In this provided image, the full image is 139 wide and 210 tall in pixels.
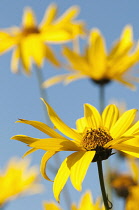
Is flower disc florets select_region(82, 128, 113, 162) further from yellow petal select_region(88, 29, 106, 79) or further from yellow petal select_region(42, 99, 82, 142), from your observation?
yellow petal select_region(88, 29, 106, 79)

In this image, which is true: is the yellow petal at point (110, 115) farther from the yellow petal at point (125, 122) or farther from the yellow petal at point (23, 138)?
the yellow petal at point (23, 138)

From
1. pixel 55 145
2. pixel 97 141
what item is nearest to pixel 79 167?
pixel 55 145

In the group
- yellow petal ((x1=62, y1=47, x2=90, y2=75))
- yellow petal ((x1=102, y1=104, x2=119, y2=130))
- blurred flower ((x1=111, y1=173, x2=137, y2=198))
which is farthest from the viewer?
blurred flower ((x1=111, y1=173, x2=137, y2=198))

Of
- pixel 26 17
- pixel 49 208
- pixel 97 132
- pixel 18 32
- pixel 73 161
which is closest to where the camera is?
pixel 73 161

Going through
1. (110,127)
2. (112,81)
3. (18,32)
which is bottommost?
(110,127)

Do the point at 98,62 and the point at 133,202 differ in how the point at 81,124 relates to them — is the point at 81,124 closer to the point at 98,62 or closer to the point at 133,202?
the point at 133,202

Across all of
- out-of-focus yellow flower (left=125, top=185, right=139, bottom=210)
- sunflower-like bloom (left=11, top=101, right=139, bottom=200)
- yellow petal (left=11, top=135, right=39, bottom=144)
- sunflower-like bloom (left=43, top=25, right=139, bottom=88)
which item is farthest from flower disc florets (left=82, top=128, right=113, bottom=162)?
sunflower-like bloom (left=43, top=25, right=139, bottom=88)

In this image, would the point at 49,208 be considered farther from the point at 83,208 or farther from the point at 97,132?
the point at 97,132

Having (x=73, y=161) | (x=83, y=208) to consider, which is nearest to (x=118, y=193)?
(x=83, y=208)
